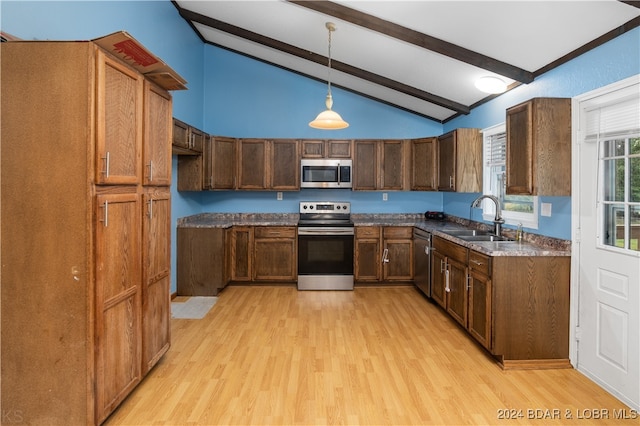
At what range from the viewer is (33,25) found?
81.0 inches

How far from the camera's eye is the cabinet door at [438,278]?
3.70 meters

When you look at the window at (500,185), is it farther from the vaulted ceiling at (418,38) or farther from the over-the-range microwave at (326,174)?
the over-the-range microwave at (326,174)

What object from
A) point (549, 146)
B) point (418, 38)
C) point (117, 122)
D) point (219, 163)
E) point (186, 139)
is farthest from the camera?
point (219, 163)

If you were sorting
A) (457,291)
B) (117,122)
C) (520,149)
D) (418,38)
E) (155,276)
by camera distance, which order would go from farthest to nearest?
(457,291)
(418,38)
(520,149)
(155,276)
(117,122)

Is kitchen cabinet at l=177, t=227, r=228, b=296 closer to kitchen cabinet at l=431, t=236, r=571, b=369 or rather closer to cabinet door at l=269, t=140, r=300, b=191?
cabinet door at l=269, t=140, r=300, b=191

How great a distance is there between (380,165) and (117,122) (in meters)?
3.77

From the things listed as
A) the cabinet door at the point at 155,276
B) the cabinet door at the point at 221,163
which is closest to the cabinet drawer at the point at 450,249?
the cabinet door at the point at 155,276

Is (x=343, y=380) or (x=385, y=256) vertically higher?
(x=385, y=256)

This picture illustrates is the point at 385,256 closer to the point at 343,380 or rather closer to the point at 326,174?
the point at 326,174

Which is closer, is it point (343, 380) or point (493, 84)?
point (343, 380)

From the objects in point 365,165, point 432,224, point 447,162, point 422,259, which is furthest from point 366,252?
point 447,162

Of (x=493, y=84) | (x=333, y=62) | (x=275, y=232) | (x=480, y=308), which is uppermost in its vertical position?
(x=333, y=62)

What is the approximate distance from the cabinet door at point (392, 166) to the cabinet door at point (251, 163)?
1740 mm

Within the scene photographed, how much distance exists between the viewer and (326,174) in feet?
16.6
